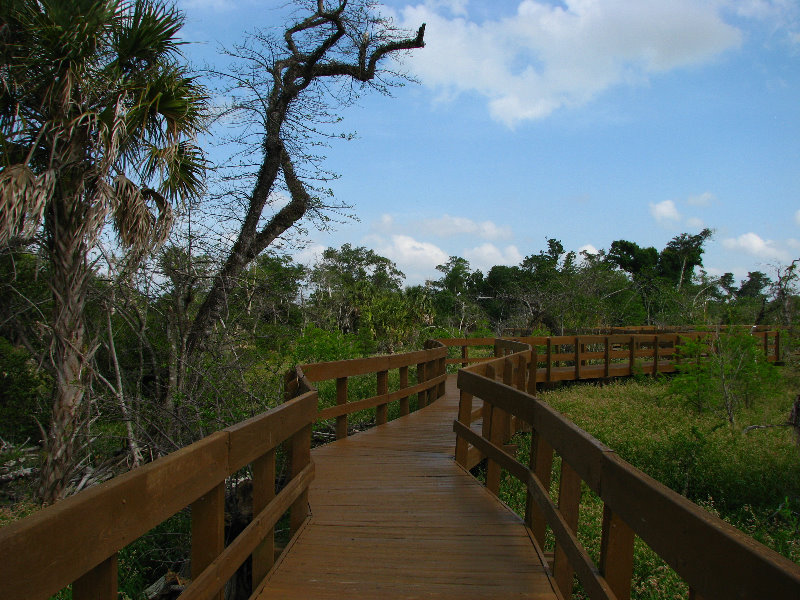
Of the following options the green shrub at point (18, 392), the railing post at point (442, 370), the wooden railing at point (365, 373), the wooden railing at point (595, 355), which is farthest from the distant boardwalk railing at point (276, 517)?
the wooden railing at point (595, 355)

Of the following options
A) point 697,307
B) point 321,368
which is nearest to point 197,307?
point 321,368

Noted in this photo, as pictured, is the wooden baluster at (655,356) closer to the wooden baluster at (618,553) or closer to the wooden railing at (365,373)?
the wooden railing at (365,373)

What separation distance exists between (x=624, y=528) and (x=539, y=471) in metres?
1.59

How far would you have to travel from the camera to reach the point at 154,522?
205 cm

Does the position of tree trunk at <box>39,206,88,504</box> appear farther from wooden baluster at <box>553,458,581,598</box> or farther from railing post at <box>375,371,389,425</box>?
wooden baluster at <box>553,458,581,598</box>

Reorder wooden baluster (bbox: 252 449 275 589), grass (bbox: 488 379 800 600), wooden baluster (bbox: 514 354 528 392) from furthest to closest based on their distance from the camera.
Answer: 1. wooden baluster (bbox: 514 354 528 392)
2. grass (bbox: 488 379 800 600)
3. wooden baluster (bbox: 252 449 275 589)

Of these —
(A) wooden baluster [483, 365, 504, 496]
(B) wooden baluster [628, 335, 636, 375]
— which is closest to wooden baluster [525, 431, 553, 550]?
(A) wooden baluster [483, 365, 504, 496]

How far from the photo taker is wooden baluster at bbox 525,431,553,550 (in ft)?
13.0

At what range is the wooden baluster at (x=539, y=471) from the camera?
396 centimetres

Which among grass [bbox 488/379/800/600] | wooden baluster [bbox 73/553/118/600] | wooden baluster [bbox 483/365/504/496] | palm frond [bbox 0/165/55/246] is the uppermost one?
palm frond [bbox 0/165/55/246]

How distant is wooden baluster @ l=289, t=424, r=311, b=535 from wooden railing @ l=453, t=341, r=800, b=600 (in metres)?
1.55

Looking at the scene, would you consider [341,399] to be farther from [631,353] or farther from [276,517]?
[631,353]

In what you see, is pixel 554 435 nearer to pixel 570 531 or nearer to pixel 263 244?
pixel 570 531

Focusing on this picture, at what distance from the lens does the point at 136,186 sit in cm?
869
